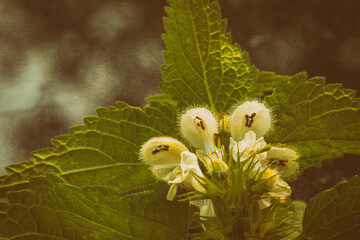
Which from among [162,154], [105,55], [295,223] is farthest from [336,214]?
[105,55]

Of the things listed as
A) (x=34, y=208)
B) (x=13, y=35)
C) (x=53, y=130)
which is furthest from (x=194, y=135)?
(x=13, y=35)

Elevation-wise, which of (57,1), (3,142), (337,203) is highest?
(57,1)

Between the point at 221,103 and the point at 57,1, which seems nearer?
the point at 221,103

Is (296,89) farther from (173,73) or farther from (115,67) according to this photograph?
(115,67)

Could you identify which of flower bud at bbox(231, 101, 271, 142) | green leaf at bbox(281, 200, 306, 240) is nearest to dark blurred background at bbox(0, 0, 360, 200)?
green leaf at bbox(281, 200, 306, 240)

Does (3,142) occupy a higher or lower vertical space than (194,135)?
higher

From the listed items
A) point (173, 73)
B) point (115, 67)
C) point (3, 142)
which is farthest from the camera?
point (115, 67)

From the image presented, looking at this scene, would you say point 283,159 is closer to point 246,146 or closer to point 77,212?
point 246,146

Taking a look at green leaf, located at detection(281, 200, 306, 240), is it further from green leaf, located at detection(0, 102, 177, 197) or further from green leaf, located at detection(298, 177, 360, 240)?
green leaf, located at detection(0, 102, 177, 197)
